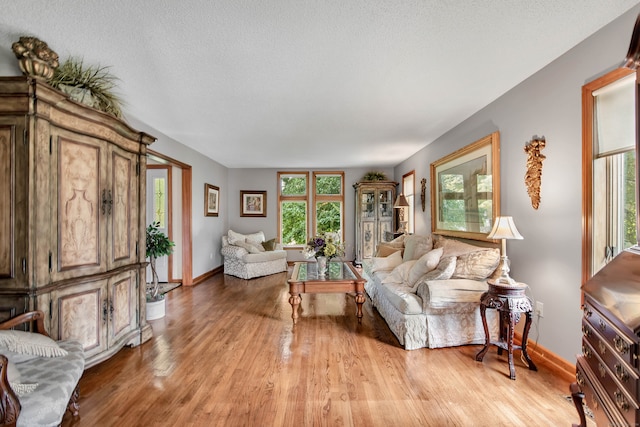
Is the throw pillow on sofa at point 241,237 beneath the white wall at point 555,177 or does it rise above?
beneath

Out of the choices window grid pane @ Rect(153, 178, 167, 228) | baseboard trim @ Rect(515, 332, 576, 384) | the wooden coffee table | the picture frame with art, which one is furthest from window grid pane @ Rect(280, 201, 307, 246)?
baseboard trim @ Rect(515, 332, 576, 384)

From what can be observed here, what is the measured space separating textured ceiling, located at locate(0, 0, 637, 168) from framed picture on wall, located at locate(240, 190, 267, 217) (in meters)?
4.01

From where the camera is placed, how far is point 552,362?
239 cm

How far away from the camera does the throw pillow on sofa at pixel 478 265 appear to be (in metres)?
2.87

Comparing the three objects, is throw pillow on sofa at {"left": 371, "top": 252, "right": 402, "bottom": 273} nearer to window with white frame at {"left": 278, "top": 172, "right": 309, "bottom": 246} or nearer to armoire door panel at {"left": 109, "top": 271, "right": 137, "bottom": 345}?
armoire door panel at {"left": 109, "top": 271, "right": 137, "bottom": 345}

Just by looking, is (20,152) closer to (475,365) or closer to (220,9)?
(220,9)

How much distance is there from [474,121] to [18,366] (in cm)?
453

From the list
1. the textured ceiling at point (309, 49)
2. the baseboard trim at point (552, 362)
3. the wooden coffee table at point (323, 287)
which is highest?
the textured ceiling at point (309, 49)

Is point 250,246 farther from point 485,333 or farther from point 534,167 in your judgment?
point 534,167

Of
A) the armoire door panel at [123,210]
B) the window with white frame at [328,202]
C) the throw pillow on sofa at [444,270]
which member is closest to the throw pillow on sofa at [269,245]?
the window with white frame at [328,202]

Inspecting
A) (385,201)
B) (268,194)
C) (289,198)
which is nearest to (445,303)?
(385,201)

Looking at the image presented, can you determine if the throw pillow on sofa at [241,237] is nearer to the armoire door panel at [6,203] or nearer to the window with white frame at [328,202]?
the window with white frame at [328,202]

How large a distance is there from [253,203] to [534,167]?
6.26 m

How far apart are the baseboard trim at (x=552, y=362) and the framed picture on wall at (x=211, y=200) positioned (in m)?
5.71
